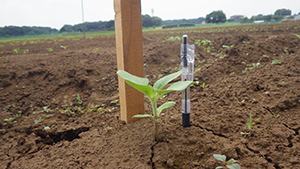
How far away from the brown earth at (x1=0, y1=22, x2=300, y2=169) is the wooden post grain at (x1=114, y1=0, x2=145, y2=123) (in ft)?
0.61

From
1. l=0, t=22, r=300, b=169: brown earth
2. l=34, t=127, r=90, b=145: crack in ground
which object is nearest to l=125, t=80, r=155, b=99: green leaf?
l=0, t=22, r=300, b=169: brown earth

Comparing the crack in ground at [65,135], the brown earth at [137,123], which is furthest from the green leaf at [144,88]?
the crack in ground at [65,135]

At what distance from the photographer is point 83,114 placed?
2428mm

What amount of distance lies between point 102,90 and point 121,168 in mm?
2052

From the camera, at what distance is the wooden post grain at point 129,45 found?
160 cm

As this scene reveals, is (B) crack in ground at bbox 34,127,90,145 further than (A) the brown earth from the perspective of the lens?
Yes

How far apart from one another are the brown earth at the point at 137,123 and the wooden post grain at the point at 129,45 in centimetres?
19

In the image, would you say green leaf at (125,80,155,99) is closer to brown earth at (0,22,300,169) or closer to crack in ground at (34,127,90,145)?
brown earth at (0,22,300,169)

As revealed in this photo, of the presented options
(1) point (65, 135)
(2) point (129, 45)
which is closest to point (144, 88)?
(2) point (129, 45)

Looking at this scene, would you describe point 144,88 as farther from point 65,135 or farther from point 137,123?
point 65,135

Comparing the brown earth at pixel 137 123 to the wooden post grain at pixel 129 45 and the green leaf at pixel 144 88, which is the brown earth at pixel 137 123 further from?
the green leaf at pixel 144 88

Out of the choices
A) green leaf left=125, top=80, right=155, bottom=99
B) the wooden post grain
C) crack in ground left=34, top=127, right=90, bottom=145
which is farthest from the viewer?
crack in ground left=34, top=127, right=90, bottom=145

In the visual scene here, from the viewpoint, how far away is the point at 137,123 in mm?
1748

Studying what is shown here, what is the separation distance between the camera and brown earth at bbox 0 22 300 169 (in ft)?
4.19
